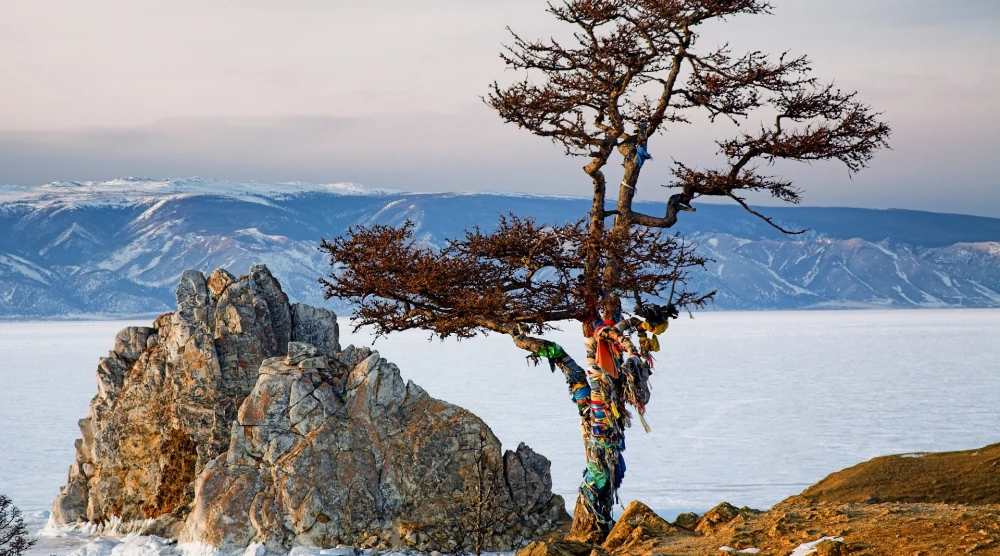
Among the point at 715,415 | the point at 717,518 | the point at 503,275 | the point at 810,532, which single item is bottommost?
the point at 715,415

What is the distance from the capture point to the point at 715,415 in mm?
41219

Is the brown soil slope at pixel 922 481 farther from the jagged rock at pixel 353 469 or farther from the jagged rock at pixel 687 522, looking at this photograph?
the jagged rock at pixel 353 469

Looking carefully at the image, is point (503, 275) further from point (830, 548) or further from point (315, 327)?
point (830, 548)

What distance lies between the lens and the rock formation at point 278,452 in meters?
16.7

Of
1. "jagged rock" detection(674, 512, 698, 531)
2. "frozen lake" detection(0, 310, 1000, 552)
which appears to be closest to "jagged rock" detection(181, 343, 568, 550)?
"jagged rock" detection(674, 512, 698, 531)

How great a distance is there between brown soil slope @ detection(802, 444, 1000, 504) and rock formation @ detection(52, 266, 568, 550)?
4.98 metres

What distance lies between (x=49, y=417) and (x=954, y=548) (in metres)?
39.9

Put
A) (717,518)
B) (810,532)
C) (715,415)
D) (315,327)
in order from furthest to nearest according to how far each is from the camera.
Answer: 1. (715,415)
2. (315,327)
3. (717,518)
4. (810,532)

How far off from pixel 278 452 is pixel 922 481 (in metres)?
11.1

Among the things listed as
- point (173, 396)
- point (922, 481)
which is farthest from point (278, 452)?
point (922, 481)

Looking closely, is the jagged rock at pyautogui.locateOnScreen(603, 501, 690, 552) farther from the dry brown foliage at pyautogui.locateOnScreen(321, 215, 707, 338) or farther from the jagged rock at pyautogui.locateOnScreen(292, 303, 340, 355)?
the jagged rock at pyautogui.locateOnScreen(292, 303, 340, 355)

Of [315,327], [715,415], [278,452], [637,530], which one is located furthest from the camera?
[715,415]

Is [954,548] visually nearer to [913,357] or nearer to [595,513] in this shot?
[595,513]

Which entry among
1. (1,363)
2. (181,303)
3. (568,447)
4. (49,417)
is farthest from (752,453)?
(1,363)
